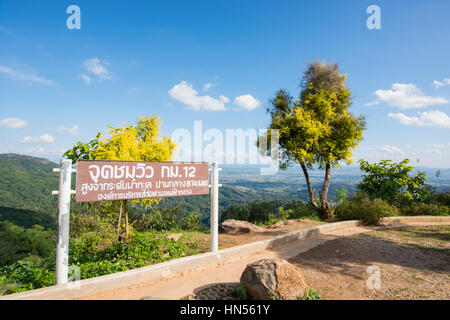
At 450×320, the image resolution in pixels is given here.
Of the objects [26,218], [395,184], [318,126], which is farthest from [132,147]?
[26,218]

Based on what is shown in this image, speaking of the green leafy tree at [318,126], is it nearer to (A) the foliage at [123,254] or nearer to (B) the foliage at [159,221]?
(B) the foliage at [159,221]

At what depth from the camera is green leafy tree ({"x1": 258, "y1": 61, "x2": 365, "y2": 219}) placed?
12.0m

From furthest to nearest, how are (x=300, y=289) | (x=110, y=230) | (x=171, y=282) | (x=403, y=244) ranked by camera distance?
(x=110, y=230) → (x=403, y=244) → (x=171, y=282) → (x=300, y=289)

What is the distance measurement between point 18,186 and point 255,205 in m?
125

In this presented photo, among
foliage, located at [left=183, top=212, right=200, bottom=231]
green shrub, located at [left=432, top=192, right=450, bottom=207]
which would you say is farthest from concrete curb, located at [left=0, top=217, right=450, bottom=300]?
green shrub, located at [left=432, top=192, right=450, bottom=207]

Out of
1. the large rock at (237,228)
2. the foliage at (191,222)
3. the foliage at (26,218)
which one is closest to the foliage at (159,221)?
the foliage at (191,222)

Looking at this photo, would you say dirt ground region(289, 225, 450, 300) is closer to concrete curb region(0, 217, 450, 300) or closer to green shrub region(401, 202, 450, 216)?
concrete curb region(0, 217, 450, 300)

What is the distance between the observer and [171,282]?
13.5 feet

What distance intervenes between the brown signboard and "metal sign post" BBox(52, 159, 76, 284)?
17 centimetres

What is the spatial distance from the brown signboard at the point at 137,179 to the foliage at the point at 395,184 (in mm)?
12785

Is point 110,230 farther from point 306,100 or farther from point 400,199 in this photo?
point 400,199

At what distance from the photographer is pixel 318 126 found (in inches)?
469

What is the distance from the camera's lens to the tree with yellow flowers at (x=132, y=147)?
5410 mm

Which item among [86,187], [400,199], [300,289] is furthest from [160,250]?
[400,199]
